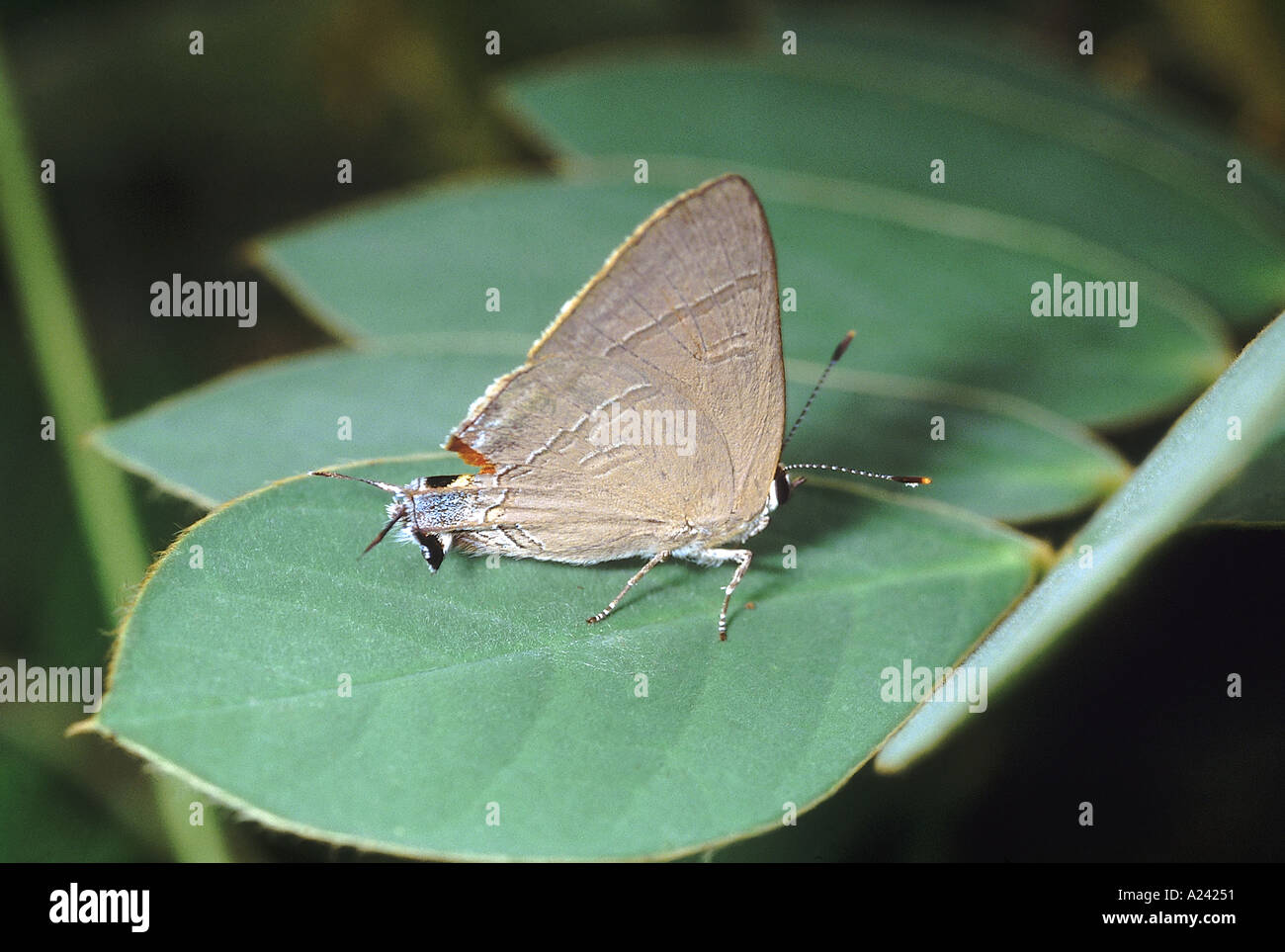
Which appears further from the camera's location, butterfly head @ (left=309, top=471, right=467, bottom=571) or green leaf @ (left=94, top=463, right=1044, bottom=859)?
butterfly head @ (left=309, top=471, right=467, bottom=571)

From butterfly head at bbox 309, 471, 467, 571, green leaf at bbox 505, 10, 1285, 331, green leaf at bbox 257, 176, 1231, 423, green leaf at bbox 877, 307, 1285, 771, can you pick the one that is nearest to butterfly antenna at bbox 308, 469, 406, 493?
butterfly head at bbox 309, 471, 467, 571

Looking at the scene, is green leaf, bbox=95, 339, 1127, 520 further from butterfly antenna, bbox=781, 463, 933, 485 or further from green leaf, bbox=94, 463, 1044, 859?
green leaf, bbox=94, 463, 1044, 859

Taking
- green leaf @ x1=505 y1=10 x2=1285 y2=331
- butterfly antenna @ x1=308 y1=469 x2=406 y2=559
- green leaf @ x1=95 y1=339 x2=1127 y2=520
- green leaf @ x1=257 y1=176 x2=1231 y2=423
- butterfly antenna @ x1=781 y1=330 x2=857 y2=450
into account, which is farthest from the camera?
green leaf @ x1=505 y1=10 x2=1285 y2=331

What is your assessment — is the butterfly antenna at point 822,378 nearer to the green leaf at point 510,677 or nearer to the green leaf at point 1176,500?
the green leaf at point 510,677

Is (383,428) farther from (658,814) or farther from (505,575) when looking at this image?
(658,814)

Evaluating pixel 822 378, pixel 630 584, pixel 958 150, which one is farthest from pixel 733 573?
pixel 958 150

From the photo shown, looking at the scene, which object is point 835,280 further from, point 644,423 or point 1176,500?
point 1176,500
